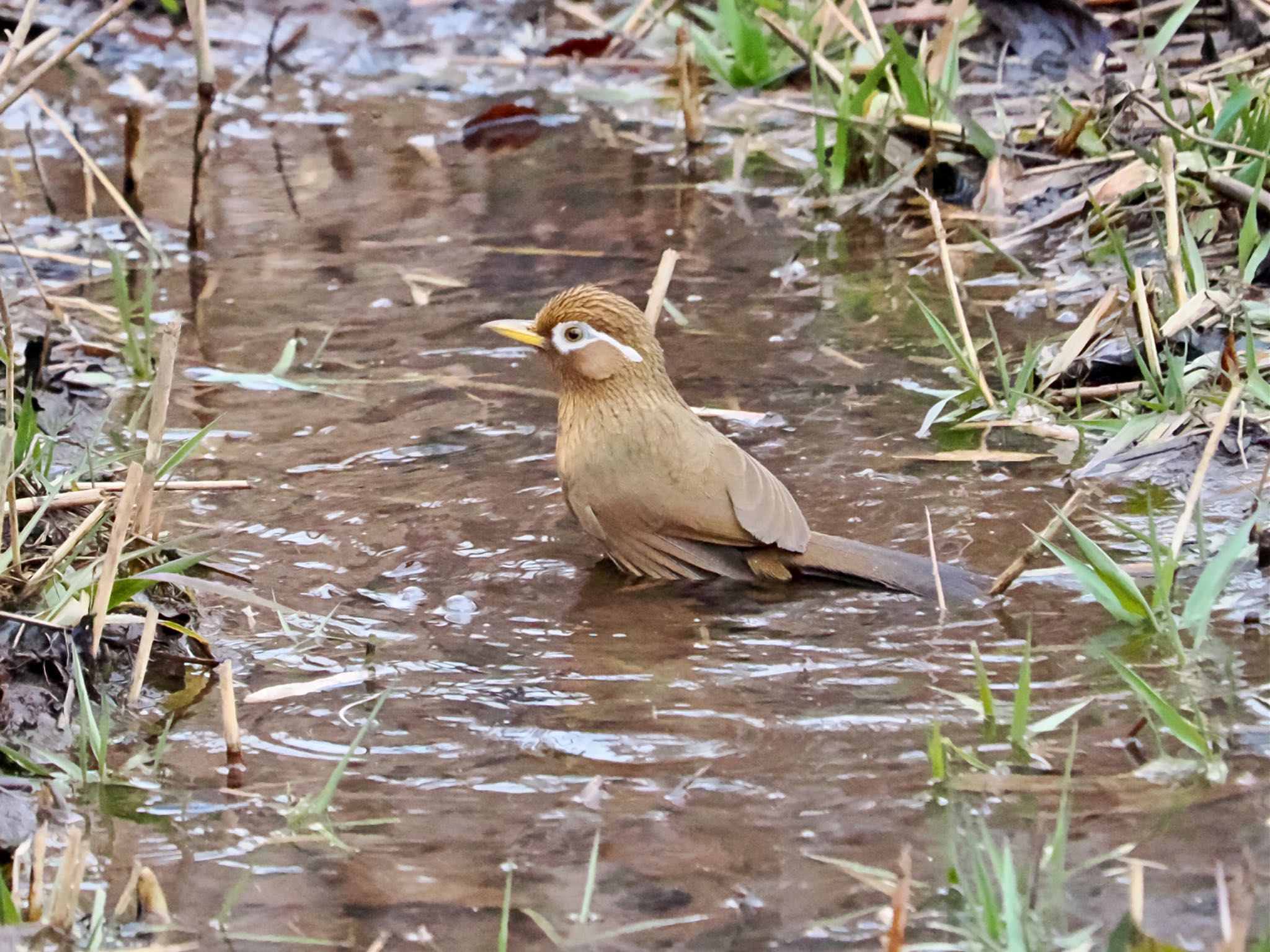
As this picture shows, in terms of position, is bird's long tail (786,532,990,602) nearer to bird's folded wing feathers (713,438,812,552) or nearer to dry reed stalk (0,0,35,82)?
bird's folded wing feathers (713,438,812,552)

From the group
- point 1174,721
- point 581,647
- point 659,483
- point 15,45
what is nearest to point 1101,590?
point 1174,721

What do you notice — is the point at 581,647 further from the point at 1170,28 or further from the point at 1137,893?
the point at 1170,28

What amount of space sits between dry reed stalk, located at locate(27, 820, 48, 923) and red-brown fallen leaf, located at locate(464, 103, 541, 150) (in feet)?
19.4

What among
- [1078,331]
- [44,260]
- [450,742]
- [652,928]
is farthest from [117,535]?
[44,260]

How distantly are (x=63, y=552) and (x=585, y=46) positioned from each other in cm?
667

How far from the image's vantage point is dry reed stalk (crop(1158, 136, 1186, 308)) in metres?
4.54

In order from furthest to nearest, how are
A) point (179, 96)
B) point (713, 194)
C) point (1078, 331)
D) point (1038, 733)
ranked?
point (179, 96), point (713, 194), point (1078, 331), point (1038, 733)

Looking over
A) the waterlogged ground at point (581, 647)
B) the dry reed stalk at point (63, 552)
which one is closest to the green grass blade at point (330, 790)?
the waterlogged ground at point (581, 647)

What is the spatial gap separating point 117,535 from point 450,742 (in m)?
0.75

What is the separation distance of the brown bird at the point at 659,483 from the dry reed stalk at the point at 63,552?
1.29m

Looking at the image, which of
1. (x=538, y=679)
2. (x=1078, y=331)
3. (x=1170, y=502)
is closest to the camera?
(x=538, y=679)

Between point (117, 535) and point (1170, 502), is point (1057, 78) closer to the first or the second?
point (1170, 502)

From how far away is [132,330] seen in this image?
5.10 m

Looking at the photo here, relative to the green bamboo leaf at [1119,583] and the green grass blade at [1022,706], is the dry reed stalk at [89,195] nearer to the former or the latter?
the green bamboo leaf at [1119,583]
